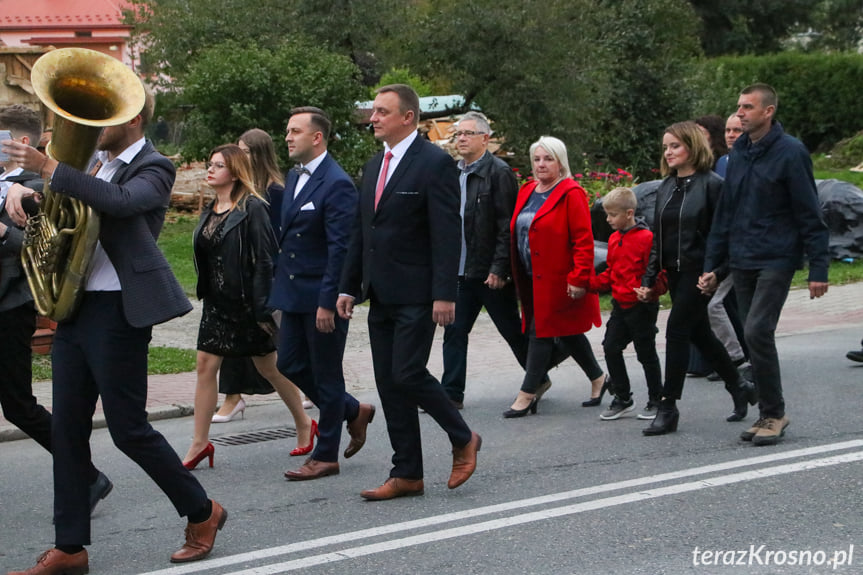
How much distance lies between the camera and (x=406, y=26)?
21.0 m

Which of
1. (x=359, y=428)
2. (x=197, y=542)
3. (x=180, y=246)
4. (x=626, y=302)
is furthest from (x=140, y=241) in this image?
(x=180, y=246)

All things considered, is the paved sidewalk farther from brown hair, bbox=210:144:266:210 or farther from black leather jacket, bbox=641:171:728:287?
black leather jacket, bbox=641:171:728:287

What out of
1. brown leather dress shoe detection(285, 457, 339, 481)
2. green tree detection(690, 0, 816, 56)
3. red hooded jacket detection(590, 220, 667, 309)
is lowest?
brown leather dress shoe detection(285, 457, 339, 481)

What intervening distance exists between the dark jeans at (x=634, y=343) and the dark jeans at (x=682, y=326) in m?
0.33

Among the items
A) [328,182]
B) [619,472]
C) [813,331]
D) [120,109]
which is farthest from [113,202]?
[813,331]

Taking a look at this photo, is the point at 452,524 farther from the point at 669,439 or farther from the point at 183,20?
the point at 183,20

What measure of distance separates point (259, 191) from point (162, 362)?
3.44 meters

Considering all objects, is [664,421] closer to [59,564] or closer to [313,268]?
[313,268]

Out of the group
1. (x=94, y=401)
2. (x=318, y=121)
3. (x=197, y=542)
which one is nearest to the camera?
(x=94, y=401)

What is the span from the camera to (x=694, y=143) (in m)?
7.29

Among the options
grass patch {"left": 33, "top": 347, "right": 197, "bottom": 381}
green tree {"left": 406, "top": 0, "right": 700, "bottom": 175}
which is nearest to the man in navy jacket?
grass patch {"left": 33, "top": 347, "right": 197, "bottom": 381}

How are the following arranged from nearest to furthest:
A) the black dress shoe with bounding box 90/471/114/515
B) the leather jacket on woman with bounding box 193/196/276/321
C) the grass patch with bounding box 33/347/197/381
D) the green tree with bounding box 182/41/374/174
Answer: the black dress shoe with bounding box 90/471/114/515
the leather jacket on woman with bounding box 193/196/276/321
the grass patch with bounding box 33/347/197/381
the green tree with bounding box 182/41/374/174

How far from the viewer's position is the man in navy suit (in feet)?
21.3

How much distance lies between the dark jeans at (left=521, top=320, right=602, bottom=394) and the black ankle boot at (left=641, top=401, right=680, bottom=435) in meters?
0.93
